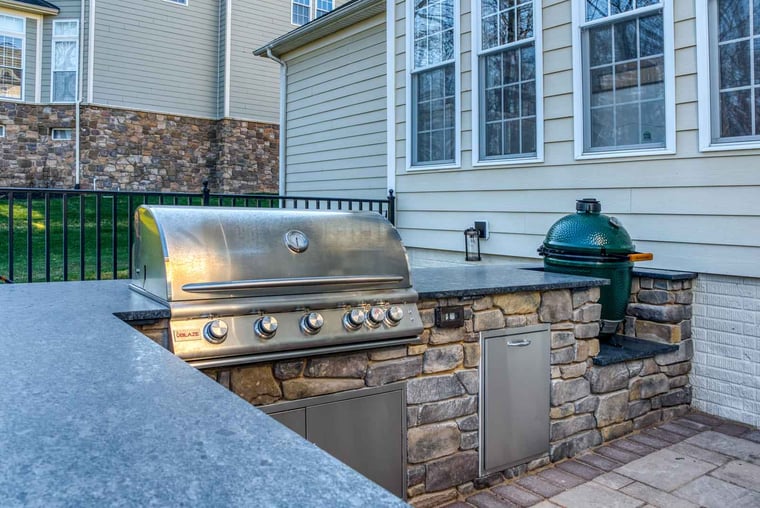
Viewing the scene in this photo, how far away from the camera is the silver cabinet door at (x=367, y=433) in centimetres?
236

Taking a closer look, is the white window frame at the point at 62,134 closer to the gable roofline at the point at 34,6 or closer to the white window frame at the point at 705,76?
the gable roofline at the point at 34,6

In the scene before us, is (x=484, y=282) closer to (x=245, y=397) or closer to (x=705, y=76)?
(x=245, y=397)

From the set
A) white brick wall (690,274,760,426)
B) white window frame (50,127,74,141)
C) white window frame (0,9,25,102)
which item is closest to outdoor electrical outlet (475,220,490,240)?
white brick wall (690,274,760,426)

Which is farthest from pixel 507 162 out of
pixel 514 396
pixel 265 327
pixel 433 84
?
pixel 265 327

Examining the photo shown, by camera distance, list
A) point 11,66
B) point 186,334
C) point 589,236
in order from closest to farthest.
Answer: point 186,334
point 589,236
point 11,66

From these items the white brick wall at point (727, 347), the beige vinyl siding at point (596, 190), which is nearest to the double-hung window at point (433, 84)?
the beige vinyl siding at point (596, 190)

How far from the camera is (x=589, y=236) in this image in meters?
3.53

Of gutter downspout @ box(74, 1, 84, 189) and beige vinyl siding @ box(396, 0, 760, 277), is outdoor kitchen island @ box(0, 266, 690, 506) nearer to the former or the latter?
beige vinyl siding @ box(396, 0, 760, 277)

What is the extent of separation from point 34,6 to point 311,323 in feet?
47.2

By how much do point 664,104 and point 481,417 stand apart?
2.50m

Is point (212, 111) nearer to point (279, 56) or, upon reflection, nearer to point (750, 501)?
point (279, 56)

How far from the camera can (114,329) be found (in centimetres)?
170

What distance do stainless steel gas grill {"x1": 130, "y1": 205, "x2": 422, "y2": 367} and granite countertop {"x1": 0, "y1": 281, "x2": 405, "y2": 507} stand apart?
662 mm

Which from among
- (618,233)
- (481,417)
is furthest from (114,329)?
(618,233)
